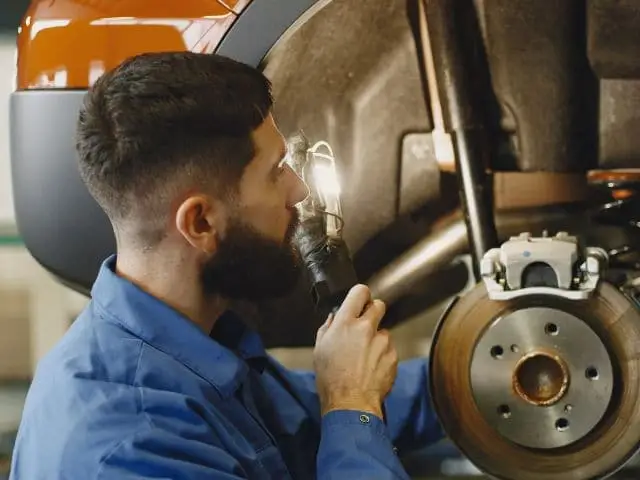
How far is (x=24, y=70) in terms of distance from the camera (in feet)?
3.26

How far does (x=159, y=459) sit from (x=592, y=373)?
17.4 inches

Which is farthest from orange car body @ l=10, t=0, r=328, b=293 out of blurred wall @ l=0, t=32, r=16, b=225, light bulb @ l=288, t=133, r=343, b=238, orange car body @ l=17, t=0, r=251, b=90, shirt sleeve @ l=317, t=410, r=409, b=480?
blurred wall @ l=0, t=32, r=16, b=225

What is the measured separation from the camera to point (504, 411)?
3.08 ft

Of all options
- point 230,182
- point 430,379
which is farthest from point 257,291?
point 430,379

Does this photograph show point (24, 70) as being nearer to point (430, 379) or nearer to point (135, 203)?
point (135, 203)

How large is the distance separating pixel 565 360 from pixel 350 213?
0.31 metres

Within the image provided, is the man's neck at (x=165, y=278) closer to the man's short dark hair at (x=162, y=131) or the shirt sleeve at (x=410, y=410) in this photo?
the man's short dark hair at (x=162, y=131)

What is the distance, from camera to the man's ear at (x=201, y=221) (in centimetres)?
79

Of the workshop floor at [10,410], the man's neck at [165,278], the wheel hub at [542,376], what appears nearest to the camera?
the man's neck at [165,278]

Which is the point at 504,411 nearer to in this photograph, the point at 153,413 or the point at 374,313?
the point at 374,313

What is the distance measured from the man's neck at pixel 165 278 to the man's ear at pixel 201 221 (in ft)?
0.09

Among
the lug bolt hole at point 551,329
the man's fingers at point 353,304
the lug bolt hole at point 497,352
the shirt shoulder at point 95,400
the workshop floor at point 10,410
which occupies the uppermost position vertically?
the shirt shoulder at point 95,400

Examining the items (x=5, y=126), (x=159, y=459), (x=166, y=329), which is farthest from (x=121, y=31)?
(x=5, y=126)

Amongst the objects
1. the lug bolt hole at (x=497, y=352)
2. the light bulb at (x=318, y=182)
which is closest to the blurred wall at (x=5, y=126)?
the light bulb at (x=318, y=182)
